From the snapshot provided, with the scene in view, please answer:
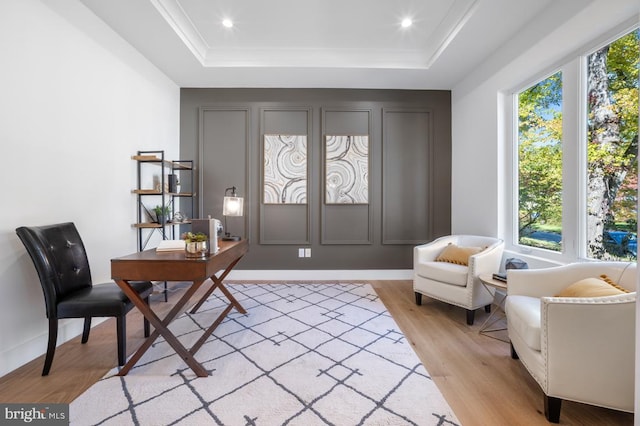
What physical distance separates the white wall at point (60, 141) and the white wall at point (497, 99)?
3.85 metres

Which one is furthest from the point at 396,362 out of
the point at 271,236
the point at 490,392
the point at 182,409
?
the point at 271,236

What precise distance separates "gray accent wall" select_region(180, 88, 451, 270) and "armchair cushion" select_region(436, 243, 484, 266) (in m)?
0.94

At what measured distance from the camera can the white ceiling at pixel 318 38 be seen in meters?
2.45

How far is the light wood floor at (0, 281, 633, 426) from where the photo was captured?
4.58ft

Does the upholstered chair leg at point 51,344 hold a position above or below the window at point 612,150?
below

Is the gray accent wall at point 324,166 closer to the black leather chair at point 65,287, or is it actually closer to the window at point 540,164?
the window at point 540,164

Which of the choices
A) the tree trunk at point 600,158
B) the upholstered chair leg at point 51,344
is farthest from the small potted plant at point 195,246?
the tree trunk at point 600,158

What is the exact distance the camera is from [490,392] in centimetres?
156

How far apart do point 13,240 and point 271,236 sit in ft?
7.99

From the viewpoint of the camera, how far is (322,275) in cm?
381

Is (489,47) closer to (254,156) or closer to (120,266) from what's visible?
(254,156)

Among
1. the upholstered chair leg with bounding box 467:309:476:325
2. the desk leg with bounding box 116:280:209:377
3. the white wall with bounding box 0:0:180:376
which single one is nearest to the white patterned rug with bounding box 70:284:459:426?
the desk leg with bounding box 116:280:209:377

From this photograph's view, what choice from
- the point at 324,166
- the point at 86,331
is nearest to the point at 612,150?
the point at 324,166

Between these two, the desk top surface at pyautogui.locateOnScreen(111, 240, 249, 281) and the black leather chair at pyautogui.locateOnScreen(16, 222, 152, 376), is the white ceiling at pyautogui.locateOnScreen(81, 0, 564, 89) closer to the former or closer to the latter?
the black leather chair at pyautogui.locateOnScreen(16, 222, 152, 376)
